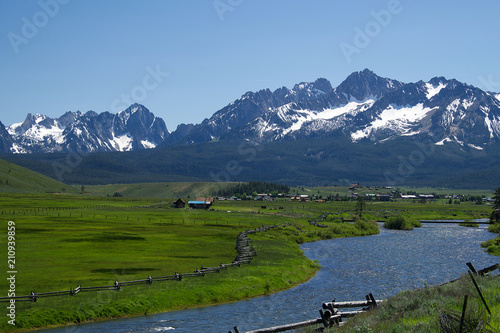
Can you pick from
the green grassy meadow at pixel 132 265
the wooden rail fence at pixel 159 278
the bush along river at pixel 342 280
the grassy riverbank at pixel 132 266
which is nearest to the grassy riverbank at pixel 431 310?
the bush along river at pixel 342 280

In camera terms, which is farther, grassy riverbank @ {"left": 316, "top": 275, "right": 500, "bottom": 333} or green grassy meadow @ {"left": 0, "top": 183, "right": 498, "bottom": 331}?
green grassy meadow @ {"left": 0, "top": 183, "right": 498, "bottom": 331}

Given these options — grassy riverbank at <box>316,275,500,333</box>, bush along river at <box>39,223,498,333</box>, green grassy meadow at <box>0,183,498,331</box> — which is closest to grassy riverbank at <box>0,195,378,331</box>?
green grassy meadow at <box>0,183,498,331</box>

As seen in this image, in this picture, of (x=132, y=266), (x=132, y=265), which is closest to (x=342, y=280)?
(x=132, y=266)

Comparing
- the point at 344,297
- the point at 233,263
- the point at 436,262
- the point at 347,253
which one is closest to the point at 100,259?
the point at 233,263

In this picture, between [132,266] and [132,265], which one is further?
[132,265]

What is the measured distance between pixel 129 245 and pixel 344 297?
140 feet

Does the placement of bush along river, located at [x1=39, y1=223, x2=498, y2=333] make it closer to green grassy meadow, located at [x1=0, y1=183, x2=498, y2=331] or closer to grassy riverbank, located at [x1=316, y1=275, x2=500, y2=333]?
green grassy meadow, located at [x1=0, y1=183, x2=498, y2=331]

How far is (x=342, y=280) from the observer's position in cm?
6334

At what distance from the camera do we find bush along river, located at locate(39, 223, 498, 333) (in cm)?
4256

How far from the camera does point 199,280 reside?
55188mm

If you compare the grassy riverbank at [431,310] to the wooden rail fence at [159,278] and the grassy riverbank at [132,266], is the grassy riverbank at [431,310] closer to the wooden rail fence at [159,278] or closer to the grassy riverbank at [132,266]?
the grassy riverbank at [132,266]

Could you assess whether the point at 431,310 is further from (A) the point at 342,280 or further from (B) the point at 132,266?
(B) the point at 132,266

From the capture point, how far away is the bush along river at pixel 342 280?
140 feet

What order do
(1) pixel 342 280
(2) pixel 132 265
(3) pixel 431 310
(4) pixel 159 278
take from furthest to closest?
1. (1) pixel 342 280
2. (2) pixel 132 265
3. (4) pixel 159 278
4. (3) pixel 431 310
